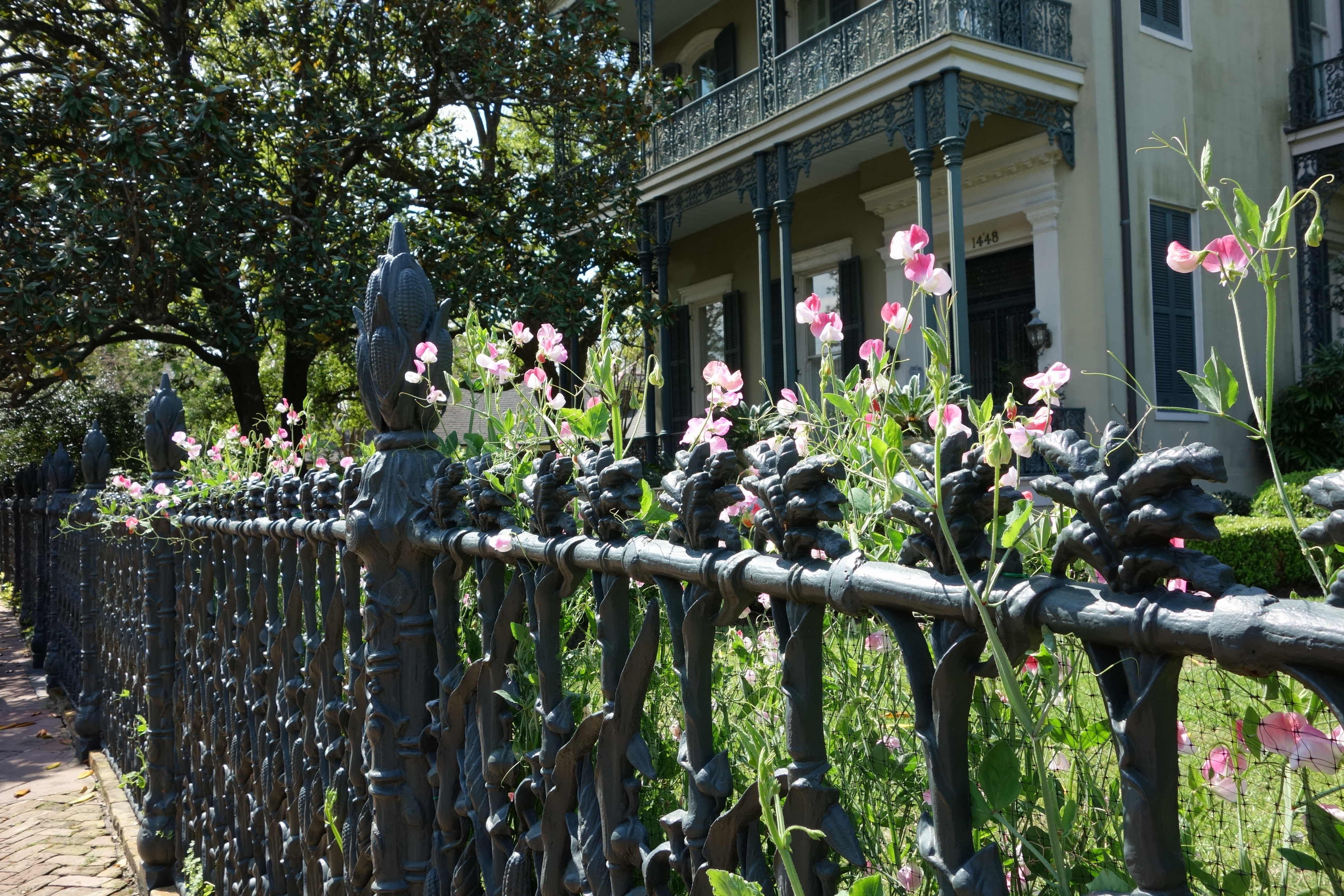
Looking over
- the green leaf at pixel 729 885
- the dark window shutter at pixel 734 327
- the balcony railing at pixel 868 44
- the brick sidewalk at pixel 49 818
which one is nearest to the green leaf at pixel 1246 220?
the green leaf at pixel 729 885

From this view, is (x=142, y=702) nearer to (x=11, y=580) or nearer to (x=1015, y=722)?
(x=1015, y=722)

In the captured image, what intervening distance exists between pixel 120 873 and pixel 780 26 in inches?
496

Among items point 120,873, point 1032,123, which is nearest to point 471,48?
point 1032,123

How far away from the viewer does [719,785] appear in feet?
3.79

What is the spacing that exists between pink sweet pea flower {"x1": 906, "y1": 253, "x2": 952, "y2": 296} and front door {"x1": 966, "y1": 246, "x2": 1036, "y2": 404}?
10.7m

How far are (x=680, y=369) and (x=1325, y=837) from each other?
654 inches

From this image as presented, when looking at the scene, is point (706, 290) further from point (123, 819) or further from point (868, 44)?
point (123, 819)

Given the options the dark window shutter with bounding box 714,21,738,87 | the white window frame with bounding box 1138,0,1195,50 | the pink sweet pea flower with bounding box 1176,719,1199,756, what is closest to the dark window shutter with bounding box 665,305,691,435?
the dark window shutter with bounding box 714,21,738,87

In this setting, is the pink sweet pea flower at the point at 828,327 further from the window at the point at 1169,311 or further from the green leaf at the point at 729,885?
the window at the point at 1169,311

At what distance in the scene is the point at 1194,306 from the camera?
1180 cm

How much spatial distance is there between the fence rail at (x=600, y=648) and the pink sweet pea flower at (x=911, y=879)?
90mm

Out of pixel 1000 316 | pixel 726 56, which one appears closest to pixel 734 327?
pixel 726 56

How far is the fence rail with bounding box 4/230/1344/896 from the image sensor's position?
2.37ft

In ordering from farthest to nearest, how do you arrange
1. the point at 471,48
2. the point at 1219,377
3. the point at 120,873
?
the point at 471,48 < the point at 120,873 < the point at 1219,377
